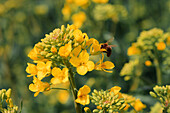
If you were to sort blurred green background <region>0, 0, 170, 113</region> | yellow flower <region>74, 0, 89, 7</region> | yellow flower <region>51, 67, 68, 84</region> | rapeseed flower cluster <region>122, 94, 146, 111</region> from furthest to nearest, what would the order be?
yellow flower <region>74, 0, 89, 7</region> → blurred green background <region>0, 0, 170, 113</region> → rapeseed flower cluster <region>122, 94, 146, 111</region> → yellow flower <region>51, 67, 68, 84</region>

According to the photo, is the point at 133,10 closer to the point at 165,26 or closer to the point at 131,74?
the point at 165,26

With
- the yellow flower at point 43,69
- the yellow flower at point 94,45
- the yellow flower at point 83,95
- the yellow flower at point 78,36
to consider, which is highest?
the yellow flower at point 78,36

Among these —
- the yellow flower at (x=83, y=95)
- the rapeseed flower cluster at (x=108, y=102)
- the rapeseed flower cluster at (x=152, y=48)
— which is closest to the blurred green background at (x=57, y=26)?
the rapeseed flower cluster at (x=152, y=48)

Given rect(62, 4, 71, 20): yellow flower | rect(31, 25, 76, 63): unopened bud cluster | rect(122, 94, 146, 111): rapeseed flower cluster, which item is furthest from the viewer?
rect(62, 4, 71, 20): yellow flower

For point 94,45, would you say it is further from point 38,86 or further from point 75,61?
point 38,86

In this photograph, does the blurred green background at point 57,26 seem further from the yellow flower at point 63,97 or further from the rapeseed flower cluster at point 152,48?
the rapeseed flower cluster at point 152,48

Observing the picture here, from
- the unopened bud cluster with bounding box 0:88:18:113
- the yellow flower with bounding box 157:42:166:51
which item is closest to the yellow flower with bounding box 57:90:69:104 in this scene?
the yellow flower with bounding box 157:42:166:51

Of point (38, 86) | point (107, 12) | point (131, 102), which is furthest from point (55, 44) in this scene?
point (107, 12)

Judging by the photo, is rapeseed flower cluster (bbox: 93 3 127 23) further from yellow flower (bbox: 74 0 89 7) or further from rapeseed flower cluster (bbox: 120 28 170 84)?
rapeseed flower cluster (bbox: 120 28 170 84)
